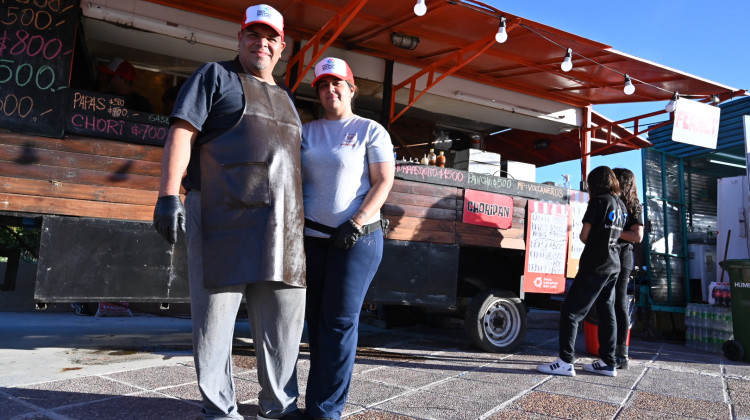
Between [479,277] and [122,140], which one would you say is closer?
[122,140]

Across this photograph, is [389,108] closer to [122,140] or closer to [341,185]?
[122,140]

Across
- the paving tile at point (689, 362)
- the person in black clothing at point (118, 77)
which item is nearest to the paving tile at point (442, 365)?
the paving tile at point (689, 362)

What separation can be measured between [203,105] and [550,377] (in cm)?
364

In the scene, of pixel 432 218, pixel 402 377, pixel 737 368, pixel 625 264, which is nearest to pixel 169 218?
pixel 402 377

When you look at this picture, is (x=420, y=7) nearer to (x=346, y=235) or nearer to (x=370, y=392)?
(x=346, y=235)

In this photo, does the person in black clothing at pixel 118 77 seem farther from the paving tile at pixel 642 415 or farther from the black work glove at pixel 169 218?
the paving tile at pixel 642 415

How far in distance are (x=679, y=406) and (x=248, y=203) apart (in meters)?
3.25

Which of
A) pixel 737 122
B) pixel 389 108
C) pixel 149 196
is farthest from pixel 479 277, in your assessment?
pixel 737 122

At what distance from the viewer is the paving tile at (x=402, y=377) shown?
4004 millimetres

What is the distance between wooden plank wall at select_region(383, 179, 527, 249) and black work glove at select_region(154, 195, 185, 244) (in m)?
3.47

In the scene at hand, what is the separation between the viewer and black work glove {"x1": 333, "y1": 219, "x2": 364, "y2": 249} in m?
2.60

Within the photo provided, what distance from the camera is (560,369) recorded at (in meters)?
4.67

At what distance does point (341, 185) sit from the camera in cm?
271

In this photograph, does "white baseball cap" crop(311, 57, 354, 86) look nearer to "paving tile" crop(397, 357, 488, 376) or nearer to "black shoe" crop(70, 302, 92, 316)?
"paving tile" crop(397, 357, 488, 376)
